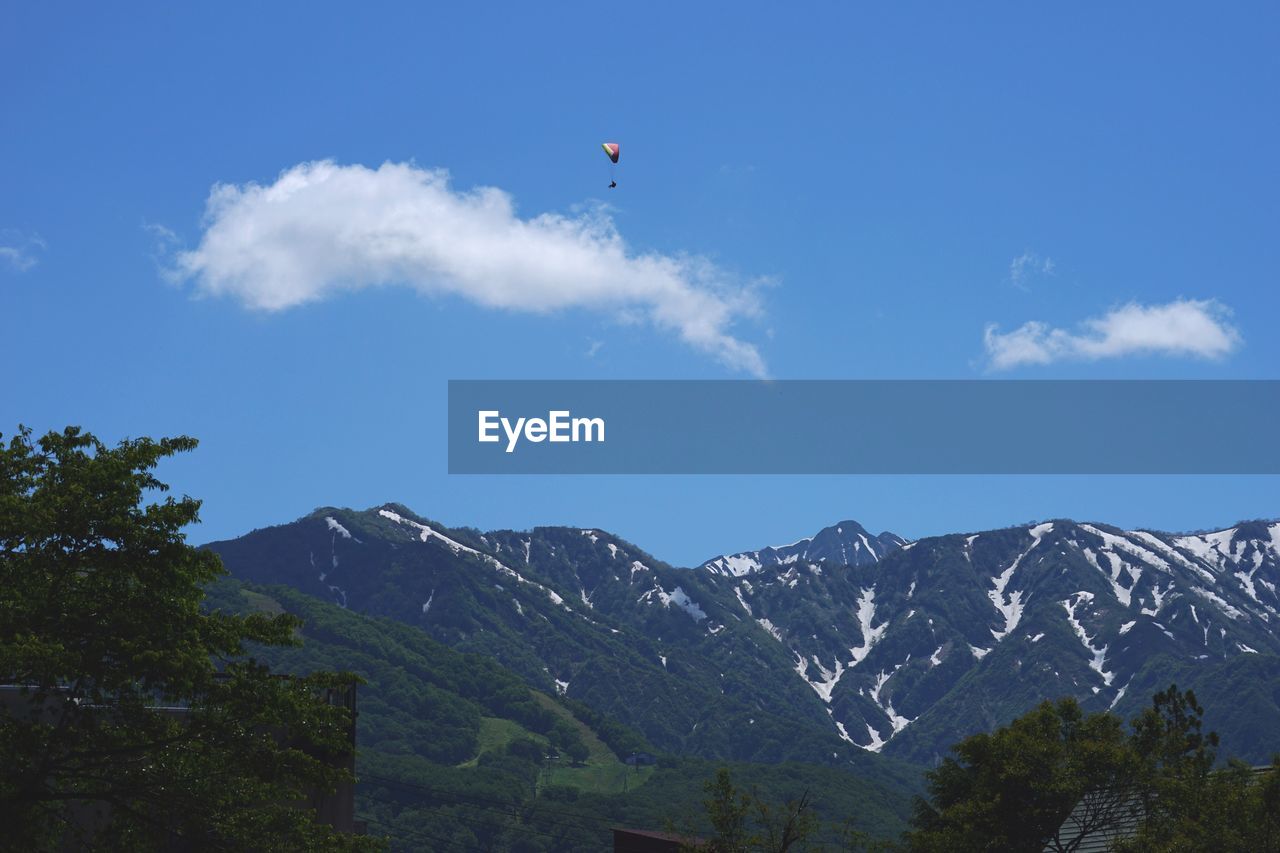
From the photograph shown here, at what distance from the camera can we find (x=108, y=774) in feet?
94.2

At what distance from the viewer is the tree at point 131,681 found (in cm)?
2741

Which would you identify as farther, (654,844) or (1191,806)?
(654,844)

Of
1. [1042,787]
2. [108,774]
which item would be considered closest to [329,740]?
[108,774]

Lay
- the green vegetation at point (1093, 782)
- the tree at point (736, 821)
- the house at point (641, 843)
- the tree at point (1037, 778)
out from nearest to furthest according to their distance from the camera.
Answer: the tree at point (736, 821), the green vegetation at point (1093, 782), the tree at point (1037, 778), the house at point (641, 843)

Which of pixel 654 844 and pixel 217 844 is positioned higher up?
pixel 217 844

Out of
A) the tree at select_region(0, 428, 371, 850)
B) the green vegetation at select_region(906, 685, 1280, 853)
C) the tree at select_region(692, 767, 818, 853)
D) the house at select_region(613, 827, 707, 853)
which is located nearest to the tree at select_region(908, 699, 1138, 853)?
the green vegetation at select_region(906, 685, 1280, 853)

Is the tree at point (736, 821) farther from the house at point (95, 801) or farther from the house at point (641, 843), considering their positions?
the house at point (641, 843)

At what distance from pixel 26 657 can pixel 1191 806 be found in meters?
35.7

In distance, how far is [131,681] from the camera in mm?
28422

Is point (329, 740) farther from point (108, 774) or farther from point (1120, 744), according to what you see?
point (1120, 744)

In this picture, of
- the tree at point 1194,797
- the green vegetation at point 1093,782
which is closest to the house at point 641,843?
the green vegetation at point 1093,782

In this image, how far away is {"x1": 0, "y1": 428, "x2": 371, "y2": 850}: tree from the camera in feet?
89.9

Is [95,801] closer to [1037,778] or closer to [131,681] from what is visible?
[131,681]

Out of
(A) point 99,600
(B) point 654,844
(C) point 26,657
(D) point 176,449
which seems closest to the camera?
(C) point 26,657
